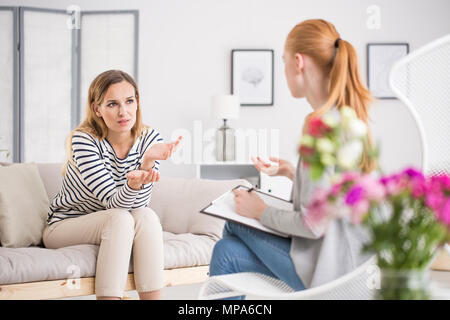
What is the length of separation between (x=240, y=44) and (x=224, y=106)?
0.82 metres

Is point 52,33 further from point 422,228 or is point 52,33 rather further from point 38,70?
point 422,228

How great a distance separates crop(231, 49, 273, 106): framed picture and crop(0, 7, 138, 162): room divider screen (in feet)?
2.95

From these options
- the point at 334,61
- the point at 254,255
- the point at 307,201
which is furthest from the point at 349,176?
the point at 254,255

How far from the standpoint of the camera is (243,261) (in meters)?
1.26

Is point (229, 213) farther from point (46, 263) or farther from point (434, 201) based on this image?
point (46, 263)

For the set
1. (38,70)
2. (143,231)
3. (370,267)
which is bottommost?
(143,231)

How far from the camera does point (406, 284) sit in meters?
0.56

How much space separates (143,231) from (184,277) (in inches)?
12.9

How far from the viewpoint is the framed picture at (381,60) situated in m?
4.41

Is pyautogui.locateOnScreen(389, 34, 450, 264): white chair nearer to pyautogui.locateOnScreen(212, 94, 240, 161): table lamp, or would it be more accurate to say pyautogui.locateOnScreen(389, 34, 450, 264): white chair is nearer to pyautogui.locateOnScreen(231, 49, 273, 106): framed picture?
pyautogui.locateOnScreen(212, 94, 240, 161): table lamp

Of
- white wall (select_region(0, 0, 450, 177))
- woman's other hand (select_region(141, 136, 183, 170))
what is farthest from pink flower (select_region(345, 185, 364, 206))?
white wall (select_region(0, 0, 450, 177))

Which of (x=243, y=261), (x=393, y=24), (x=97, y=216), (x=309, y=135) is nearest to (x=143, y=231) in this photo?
(x=97, y=216)

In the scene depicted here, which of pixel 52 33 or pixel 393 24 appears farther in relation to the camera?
pixel 393 24

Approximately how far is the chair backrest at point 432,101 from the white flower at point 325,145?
59 cm
